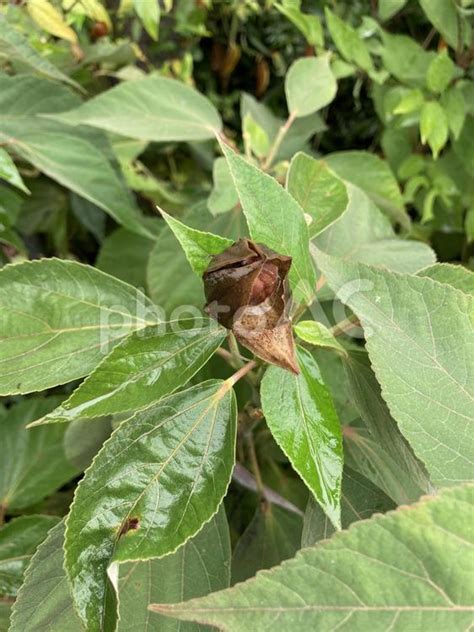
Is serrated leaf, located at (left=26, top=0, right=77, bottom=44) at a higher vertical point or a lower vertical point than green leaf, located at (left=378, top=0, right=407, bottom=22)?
lower

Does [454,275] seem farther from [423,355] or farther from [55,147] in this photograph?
[55,147]

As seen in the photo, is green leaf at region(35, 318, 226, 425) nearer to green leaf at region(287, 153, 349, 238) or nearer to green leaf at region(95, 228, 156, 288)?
green leaf at region(287, 153, 349, 238)

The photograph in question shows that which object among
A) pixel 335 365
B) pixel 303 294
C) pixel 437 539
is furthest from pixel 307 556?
pixel 335 365

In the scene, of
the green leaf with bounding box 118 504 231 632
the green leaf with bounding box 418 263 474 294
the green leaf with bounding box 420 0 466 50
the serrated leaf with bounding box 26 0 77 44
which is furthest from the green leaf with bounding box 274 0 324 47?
the green leaf with bounding box 118 504 231 632

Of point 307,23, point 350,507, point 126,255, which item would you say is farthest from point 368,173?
point 350,507

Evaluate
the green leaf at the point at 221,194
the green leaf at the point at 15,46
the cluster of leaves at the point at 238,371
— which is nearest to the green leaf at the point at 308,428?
the cluster of leaves at the point at 238,371

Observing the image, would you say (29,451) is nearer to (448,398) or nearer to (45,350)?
(45,350)

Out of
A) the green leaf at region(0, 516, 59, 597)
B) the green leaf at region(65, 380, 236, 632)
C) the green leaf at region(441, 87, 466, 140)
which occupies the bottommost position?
the green leaf at region(0, 516, 59, 597)
